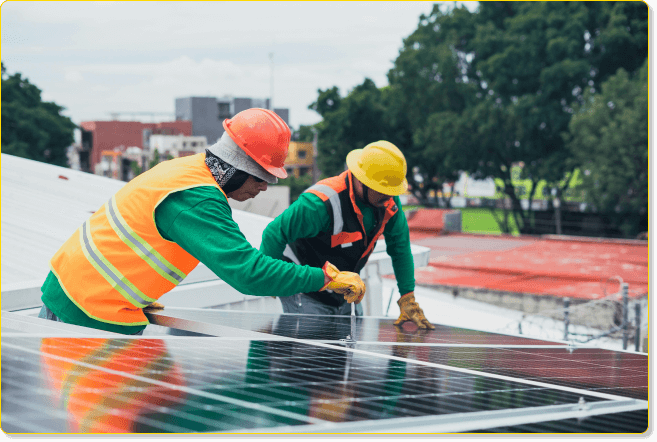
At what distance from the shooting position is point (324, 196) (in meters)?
4.82

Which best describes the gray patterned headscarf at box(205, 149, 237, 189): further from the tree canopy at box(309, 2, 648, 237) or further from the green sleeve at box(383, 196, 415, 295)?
the tree canopy at box(309, 2, 648, 237)

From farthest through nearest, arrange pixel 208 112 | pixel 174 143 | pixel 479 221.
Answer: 1. pixel 208 112
2. pixel 174 143
3. pixel 479 221

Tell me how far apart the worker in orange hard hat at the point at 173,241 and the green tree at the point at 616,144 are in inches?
1057

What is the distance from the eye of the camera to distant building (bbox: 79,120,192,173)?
75562mm

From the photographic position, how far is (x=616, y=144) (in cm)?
2684

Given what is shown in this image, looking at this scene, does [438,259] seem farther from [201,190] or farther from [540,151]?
[201,190]

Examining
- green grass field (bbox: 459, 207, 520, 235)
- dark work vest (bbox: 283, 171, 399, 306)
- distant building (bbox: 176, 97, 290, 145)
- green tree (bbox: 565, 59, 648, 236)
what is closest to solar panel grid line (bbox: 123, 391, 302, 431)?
dark work vest (bbox: 283, 171, 399, 306)

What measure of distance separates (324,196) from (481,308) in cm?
1371

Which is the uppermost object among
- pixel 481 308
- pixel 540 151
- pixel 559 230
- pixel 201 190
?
pixel 540 151

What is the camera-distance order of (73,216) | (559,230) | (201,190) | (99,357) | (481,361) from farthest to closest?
1. (559,230)
2. (73,216)
3. (481,361)
4. (201,190)
5. (99,357)

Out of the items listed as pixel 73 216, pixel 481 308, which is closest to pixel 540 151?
pixel 481 308

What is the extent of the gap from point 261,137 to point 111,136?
3078 inches

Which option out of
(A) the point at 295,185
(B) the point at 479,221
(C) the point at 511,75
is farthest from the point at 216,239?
(B) the point at 479,221

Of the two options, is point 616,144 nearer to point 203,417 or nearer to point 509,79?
point 509,79
